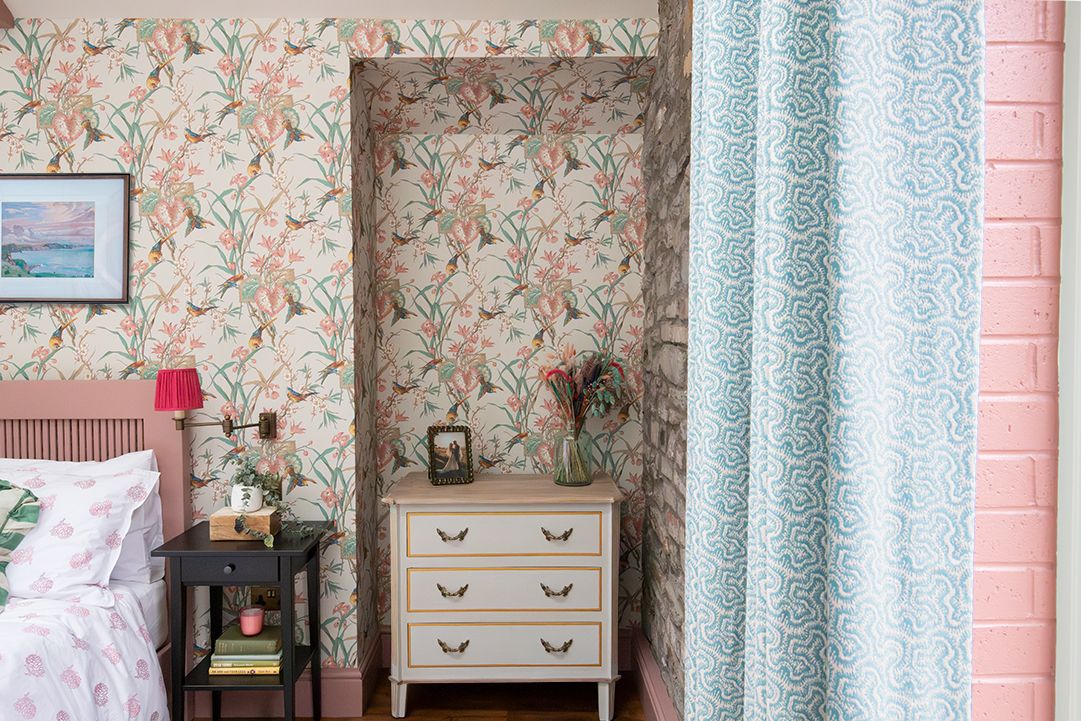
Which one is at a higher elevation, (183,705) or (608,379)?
(608,379)

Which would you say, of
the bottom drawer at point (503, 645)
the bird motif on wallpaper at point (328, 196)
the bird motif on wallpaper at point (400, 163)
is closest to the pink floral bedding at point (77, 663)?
the bottom drawer at point (503, 645)

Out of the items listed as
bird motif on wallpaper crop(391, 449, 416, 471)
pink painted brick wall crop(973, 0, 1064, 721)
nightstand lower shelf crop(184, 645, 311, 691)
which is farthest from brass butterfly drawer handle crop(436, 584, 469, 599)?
pink painted brick wall crop(973, 0, 1064, 721)

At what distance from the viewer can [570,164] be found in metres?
3.12

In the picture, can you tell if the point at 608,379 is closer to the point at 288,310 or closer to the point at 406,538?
the point at 406,538

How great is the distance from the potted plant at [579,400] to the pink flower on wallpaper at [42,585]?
164cm

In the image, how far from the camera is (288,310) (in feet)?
9.23

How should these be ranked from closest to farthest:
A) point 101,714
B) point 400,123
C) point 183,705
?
point 101,714 → point 183,705 → point 400,123

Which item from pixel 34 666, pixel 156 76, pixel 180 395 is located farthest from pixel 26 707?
pixel 156 76

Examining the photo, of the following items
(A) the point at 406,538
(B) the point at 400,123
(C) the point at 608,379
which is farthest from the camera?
(B) the point at 400,123

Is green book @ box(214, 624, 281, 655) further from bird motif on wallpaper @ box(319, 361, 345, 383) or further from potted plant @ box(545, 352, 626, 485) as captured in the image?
potted plant @ box(545, 352, 626, 485)

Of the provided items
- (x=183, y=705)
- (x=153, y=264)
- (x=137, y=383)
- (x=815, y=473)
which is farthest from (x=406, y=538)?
(x=815, y=473)

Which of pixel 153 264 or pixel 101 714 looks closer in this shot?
pixel 101 714

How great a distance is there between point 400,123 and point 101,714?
2240 millimetres

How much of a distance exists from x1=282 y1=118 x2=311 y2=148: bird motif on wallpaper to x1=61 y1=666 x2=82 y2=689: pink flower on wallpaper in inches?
70.5
